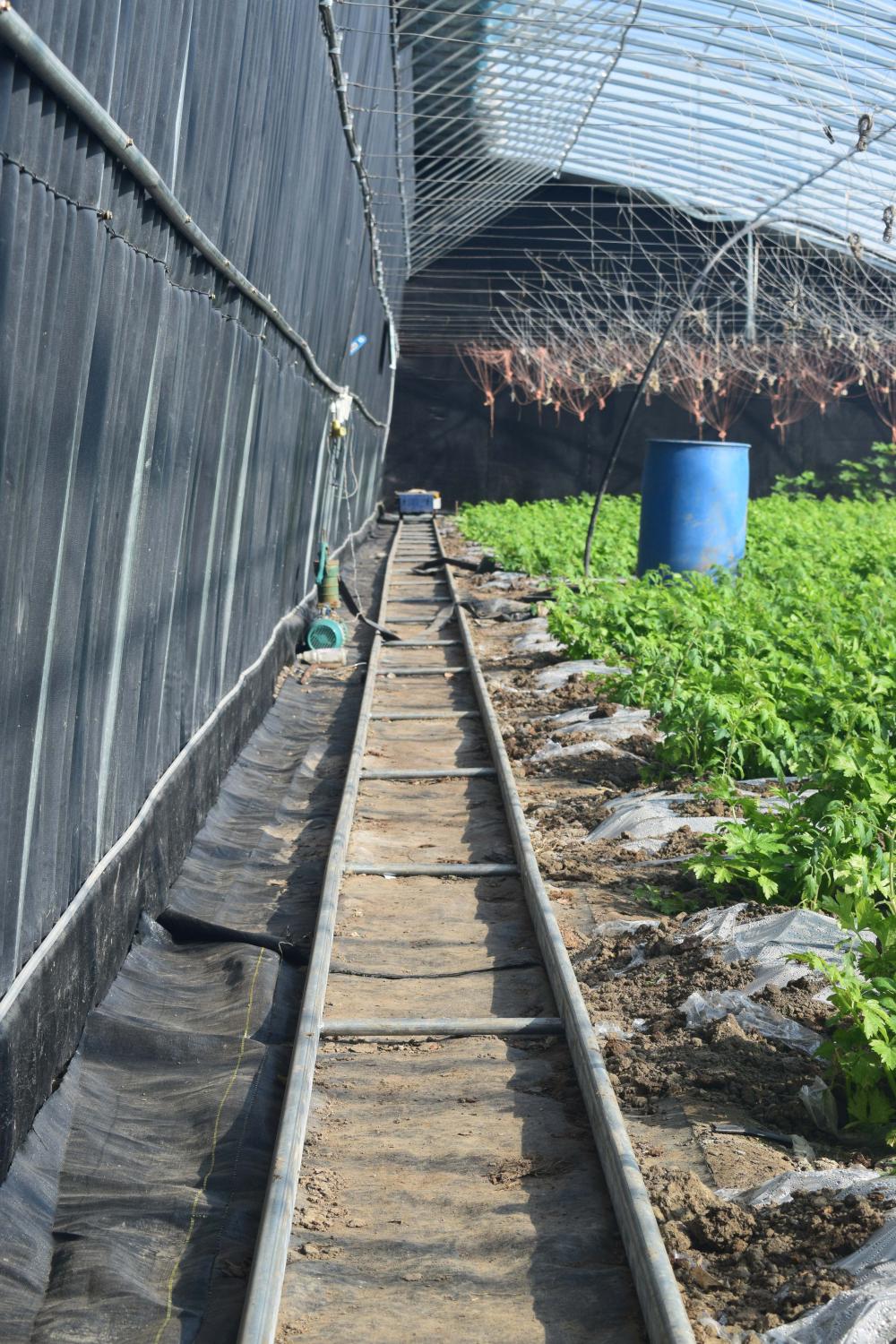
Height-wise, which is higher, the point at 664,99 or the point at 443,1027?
the point at 664,99

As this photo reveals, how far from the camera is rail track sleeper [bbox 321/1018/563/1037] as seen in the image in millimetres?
4430

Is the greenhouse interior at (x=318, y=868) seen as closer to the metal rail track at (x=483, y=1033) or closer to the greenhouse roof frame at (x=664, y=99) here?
the metal rail track at (x=483, y=1033)

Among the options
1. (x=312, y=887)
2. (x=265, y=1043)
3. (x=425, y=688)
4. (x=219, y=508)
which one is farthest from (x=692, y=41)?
(x=265, y=1043)

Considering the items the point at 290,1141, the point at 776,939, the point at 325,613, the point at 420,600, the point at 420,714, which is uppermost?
the point at 420,600

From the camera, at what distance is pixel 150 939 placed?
5.17 metres

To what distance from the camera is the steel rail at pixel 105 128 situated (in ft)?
10.1

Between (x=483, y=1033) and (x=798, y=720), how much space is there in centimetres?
322

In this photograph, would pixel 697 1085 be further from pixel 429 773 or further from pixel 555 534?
pixel 555 534

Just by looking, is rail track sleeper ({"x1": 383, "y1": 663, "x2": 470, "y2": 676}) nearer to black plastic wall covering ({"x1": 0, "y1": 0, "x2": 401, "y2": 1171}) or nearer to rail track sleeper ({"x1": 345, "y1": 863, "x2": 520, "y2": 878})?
black plastic wall covering ({"x1": 0, "y1": 0, "x2": 401, "y2": 1171})

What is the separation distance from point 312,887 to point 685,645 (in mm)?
4161

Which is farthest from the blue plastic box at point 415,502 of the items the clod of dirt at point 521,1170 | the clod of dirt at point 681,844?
the clod of dirt at point 521,1170

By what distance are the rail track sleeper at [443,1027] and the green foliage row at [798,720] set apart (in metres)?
0.87

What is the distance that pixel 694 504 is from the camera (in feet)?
47.2

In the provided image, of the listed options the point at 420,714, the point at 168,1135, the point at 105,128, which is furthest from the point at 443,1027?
the point at 420,714
